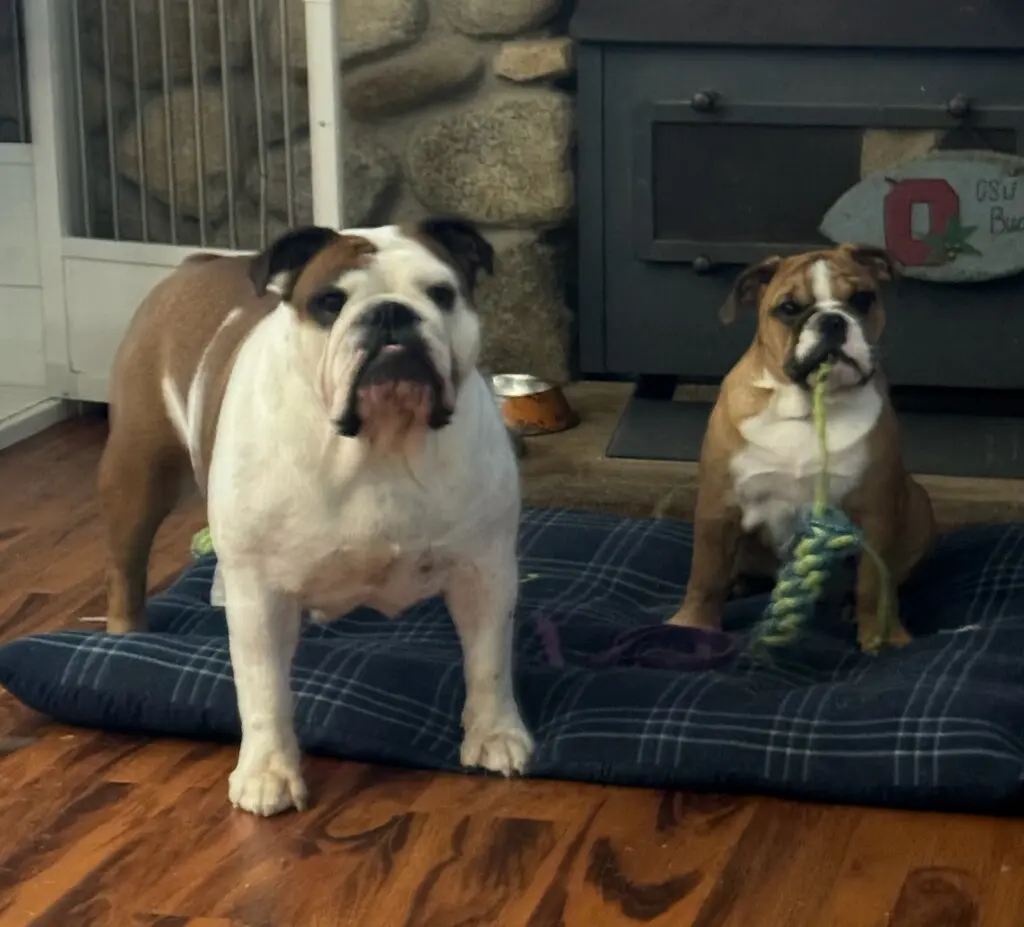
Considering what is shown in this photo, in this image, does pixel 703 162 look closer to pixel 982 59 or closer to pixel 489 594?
pixel 982 59

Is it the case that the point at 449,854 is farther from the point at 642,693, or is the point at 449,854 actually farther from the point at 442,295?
the point at 442,295

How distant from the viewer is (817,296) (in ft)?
7.44

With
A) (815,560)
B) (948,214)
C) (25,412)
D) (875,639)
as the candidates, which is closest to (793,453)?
(815,560)

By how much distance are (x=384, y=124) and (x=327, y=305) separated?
1594mm

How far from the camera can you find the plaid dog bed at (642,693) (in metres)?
1.94

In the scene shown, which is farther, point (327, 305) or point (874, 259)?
point (874, 259)

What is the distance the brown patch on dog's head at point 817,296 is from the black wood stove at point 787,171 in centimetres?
69

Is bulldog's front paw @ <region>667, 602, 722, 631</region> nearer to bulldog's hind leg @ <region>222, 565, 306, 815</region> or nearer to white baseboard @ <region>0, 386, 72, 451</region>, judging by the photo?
bulldog's hind leg @ <region>222, 565, 306, 815</region>

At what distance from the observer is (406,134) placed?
330 cm

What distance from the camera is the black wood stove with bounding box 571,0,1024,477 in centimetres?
292

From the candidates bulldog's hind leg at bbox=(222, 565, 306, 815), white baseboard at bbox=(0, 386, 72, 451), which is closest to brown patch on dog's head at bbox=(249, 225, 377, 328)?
bulldog's hind leg at bbox=(222, 565, 306, 815)

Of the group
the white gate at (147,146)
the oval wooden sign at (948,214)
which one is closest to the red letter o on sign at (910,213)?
the oval wooden sign at (948,214)

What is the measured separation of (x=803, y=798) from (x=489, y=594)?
0.41 meters

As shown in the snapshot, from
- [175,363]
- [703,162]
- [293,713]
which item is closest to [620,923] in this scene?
[293,713]
